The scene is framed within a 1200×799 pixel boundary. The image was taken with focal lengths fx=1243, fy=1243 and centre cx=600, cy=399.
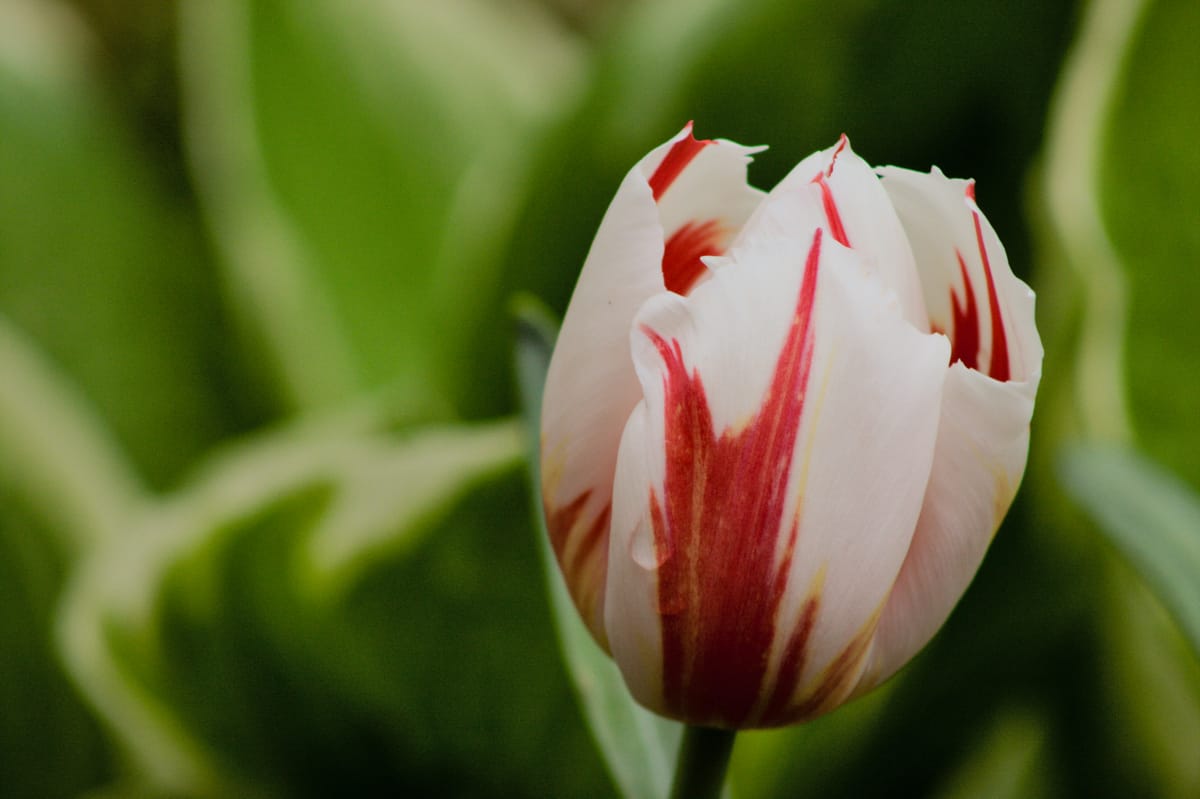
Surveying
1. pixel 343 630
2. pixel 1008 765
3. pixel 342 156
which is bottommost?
pixel 1008 765

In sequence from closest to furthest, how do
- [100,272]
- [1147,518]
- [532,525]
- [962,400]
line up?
[962,400] < [1147,518] < [532,525] < [100,272]

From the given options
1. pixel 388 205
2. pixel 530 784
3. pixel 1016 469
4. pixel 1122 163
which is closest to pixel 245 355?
pixel 388 205

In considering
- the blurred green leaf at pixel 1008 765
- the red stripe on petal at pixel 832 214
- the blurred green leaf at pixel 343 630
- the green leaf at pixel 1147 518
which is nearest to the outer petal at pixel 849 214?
the red stripe on petal at pixel 832 214

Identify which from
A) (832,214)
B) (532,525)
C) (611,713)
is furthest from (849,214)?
(532,525)

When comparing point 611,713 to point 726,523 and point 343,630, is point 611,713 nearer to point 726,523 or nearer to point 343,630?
point 726,523

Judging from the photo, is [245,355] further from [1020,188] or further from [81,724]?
[1020,188]

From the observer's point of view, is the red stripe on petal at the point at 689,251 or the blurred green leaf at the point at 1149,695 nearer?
the red stripe on petal at the point at 689,251

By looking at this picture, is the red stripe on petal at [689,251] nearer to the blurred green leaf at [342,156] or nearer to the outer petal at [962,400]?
the outer petal at [962,400]
